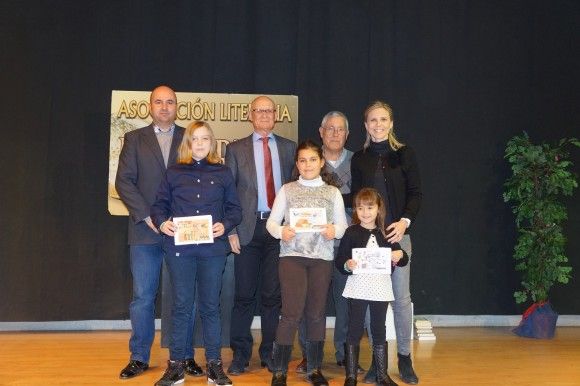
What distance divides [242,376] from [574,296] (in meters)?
3.64

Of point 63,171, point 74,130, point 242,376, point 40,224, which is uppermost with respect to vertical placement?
point 74,130

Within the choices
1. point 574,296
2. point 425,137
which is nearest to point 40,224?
point 425,137

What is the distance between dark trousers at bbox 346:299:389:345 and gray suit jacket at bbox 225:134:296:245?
0.79 metres

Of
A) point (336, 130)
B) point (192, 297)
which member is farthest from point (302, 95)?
point (192, 297)

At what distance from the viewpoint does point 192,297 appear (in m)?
3.72

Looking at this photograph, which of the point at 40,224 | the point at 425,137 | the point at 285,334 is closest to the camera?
the point at 285,334

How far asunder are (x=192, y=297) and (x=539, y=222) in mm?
3335

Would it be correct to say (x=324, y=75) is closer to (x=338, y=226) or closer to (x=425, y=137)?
(x=425, y=137)

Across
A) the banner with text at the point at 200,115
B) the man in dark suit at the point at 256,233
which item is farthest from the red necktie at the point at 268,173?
the banner with text at the point at 200,115

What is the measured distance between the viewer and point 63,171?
5.46 meters

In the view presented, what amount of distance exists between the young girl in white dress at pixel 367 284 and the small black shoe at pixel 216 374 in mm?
688

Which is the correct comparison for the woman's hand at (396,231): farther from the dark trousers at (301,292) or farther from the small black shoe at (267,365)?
the small black shoe at (267,365)

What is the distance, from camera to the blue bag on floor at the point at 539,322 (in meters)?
5.48

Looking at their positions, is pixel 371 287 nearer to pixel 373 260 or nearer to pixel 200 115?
pixel 373 260
